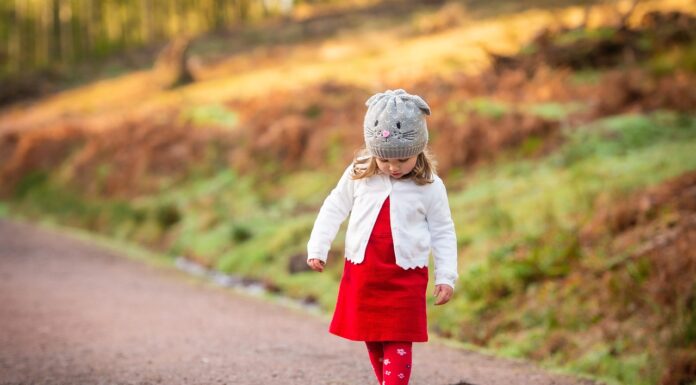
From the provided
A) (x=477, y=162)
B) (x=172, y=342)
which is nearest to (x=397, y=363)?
(x=172, y=342)

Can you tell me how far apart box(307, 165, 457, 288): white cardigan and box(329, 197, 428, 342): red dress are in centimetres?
5

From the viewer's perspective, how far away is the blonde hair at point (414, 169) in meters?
4.91

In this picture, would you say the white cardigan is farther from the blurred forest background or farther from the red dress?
the blurred forest background

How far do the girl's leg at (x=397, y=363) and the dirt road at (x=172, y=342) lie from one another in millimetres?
1184

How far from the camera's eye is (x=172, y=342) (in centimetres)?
782

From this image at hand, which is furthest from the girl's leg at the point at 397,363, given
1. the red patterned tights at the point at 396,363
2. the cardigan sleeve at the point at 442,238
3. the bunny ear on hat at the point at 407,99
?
the bunny ear on hat at the point at 407,99

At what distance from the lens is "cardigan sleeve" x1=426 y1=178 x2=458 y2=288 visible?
4.86 meters

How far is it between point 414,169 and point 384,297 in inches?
29.0

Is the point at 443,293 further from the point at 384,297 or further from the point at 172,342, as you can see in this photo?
the point at 172,342

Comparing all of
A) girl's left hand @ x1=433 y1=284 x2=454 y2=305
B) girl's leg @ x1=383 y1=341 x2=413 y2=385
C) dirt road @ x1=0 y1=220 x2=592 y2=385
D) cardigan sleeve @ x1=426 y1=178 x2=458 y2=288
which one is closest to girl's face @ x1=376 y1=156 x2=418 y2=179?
cardigan sleeve @ x1=426 y1=178 x2=458 y2=288

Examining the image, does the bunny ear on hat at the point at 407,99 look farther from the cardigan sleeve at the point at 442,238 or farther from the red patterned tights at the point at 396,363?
the red patterned tights at the point at 396,363


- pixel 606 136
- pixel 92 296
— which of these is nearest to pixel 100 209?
pixel 92 296

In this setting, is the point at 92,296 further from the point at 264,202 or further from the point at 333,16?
the point at 333,16

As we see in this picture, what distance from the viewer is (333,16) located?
157ft
